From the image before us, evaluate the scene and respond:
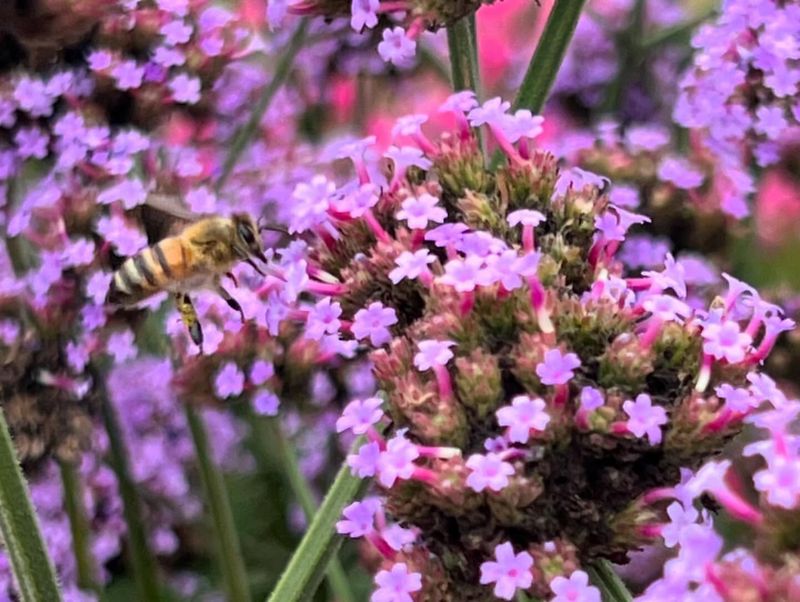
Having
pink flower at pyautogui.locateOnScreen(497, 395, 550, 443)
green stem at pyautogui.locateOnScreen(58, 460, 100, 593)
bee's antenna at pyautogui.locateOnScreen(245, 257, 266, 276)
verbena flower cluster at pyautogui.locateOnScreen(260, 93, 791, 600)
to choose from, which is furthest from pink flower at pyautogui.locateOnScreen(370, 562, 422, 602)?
green stem at pyautogui.locateOnScreen(58, 460, 100, 593)

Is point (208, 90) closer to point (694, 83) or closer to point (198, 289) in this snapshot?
point (198, 289)

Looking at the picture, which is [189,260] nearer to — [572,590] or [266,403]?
[266,403]

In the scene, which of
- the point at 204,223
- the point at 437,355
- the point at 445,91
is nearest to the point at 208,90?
the point at 204,223

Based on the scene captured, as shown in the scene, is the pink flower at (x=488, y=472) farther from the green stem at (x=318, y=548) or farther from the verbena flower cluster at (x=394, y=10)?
the verbena flower cluster at (x=394, y=10)

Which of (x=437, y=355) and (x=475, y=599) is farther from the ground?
(x=437, y=355)

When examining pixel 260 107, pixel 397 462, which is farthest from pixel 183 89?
pixel 397 462

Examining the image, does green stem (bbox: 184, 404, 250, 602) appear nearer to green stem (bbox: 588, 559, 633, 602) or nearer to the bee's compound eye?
the bee's compound eye
